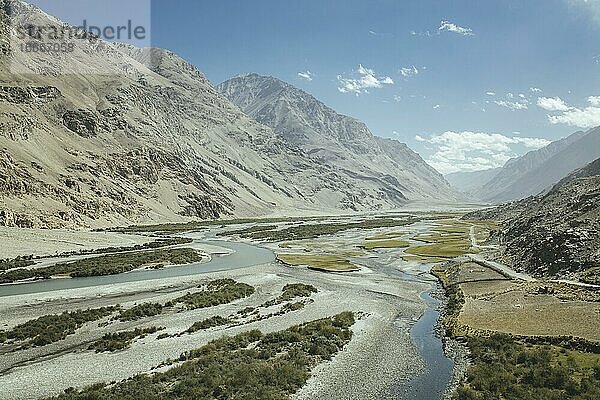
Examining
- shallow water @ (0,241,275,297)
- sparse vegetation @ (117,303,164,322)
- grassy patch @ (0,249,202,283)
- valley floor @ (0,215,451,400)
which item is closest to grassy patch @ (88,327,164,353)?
valley floor @ (0,215,451,400)

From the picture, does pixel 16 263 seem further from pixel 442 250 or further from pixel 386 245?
pixel 442 250

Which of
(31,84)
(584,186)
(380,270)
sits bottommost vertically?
(380,270)

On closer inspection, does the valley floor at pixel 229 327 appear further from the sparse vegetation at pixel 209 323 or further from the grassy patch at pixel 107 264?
the grassy patch at pixel 107 264

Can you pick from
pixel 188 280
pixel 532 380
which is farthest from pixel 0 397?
pixel 188 280

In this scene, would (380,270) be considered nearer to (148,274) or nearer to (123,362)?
(148,274)

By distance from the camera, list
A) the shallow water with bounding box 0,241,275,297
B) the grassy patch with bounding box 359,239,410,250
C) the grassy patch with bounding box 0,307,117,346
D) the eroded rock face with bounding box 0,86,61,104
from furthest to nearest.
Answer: the eroded rock face with bounding box 0,86,61,104 < the grassy patch with bounding box 359,239,410,250 < the shallow water with bounding box 0,241,275,297 < the grassy patch with bounding box 0,307,117,346

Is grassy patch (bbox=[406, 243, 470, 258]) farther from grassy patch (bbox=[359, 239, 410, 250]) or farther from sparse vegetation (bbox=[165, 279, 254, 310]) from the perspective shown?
sparse vegetation (bbox=[165, 279, 254, 310])

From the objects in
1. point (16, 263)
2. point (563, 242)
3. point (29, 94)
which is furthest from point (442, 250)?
point (29, 94)
